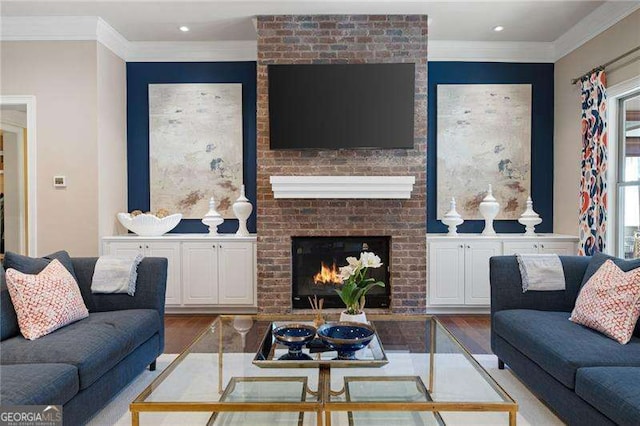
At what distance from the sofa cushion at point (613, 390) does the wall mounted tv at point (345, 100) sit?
2596 millimetres

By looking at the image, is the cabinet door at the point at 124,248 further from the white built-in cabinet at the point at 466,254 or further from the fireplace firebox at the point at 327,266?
the white built-in cabinet at the point at 466,254

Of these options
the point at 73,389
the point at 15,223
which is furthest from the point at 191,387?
the point at 15,223

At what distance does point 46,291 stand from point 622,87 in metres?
4.69

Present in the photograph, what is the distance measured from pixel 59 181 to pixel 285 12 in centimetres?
284

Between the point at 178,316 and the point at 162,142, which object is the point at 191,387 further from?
the point at 162,142

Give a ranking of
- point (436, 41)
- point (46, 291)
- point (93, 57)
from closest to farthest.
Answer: point (46, 291) → point (93, 57) → point (436, 41)

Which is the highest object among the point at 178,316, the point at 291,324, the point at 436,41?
the point at 436,41

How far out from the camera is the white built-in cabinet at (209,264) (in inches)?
172

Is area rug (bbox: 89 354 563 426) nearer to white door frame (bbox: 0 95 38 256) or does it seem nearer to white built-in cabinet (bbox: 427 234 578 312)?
white built-in cabinet (bbox: 427 234 578 312)

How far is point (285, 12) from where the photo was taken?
402 centimetres

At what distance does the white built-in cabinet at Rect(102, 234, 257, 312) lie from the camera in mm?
4367

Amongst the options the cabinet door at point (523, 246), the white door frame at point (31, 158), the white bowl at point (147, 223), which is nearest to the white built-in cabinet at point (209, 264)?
the white bowl at point (147, 223)

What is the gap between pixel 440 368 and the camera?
206 centimetres

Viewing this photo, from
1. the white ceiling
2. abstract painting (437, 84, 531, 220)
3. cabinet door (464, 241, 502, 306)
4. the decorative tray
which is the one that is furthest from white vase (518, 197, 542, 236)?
the decorative tray
